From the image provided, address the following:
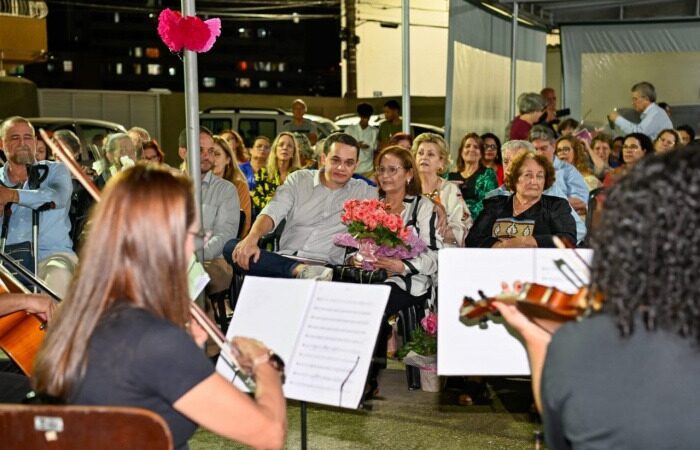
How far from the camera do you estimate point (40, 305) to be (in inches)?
158

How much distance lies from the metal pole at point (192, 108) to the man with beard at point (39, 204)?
1241 mm

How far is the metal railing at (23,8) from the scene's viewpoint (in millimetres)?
23562

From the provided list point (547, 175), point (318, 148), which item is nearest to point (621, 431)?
point (547, 175)

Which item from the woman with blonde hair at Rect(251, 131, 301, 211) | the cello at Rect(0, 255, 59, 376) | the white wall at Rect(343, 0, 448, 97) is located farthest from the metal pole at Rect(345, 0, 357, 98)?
the cello at Rect(0, 255, 59, 376)

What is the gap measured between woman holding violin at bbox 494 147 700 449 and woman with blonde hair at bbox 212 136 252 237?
5752mm

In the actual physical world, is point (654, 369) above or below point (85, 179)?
below

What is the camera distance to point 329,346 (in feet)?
10.2

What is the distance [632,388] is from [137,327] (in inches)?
41.7

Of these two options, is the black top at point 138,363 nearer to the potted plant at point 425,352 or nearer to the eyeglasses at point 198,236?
the eyeglasses at point 198,236

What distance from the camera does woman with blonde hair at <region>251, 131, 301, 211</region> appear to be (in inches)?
332

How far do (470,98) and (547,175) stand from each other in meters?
5.18

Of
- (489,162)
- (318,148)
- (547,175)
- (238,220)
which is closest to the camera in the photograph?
(547,175)

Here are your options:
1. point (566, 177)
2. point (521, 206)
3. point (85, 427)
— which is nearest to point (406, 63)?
point (566, 177)

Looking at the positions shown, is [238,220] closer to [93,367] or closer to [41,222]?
[41,222]
